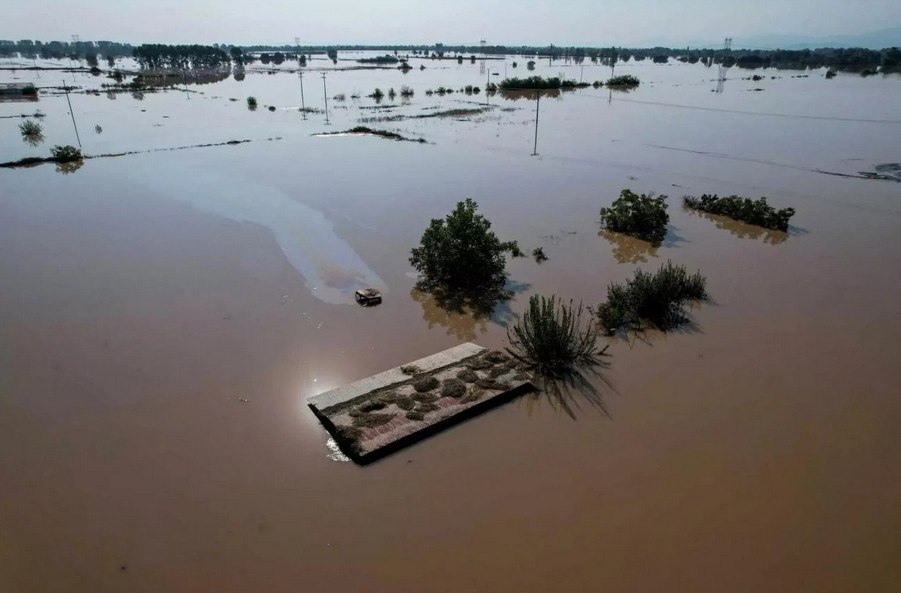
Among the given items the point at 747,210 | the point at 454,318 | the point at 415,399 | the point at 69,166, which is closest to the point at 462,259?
the point at 454,318

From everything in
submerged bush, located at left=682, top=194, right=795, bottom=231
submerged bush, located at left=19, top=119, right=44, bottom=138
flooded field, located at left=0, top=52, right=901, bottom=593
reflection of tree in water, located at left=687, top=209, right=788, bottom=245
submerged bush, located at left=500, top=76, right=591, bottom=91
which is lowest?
flooded field, located at left=0, top=52, right=901, bottom=593

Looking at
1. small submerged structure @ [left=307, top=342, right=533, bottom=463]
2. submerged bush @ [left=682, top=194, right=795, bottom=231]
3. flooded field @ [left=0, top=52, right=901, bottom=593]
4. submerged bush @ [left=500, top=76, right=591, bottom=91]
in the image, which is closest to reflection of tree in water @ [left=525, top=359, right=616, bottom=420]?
flooded field @ [left=0, top=52, right=901, bottom=593]

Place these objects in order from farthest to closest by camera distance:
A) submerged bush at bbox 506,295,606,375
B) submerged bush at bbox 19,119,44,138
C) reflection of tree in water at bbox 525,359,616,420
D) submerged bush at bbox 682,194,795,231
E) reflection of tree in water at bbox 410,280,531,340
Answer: submerged bush at bbox 19,119,44,138 < submerged bush at bbox 682,194,795,231 < reflection of tree in water at bbox 410,280,531,340 < submerged bush at bbox 506,295,606,375 < reflection of tree in water at bbox 525,359,616,420

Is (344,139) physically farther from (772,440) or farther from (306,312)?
(772,440)

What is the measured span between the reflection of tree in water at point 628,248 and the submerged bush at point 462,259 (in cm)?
260

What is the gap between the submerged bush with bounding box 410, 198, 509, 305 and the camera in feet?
25.9

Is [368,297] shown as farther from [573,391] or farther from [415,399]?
[573,391]

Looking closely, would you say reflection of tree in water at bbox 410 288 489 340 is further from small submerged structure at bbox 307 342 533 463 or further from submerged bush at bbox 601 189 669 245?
submerged bush at bbox 601 189 669 245

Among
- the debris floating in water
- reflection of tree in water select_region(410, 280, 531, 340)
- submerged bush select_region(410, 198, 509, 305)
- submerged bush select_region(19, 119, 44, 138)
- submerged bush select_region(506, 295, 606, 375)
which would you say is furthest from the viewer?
submerged bush select_region(19, 119, 44, 138)

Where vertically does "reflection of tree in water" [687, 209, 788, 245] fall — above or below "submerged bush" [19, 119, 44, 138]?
below

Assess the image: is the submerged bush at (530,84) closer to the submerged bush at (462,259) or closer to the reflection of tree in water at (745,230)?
the reflection of tree in water at (745,230)

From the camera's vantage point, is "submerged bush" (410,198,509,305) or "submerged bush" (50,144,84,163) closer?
"submerged bush" (410,198,509,305)

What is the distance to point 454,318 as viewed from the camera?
7.29 metres

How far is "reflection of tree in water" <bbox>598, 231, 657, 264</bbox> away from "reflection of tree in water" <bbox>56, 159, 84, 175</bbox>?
15.0 metres
